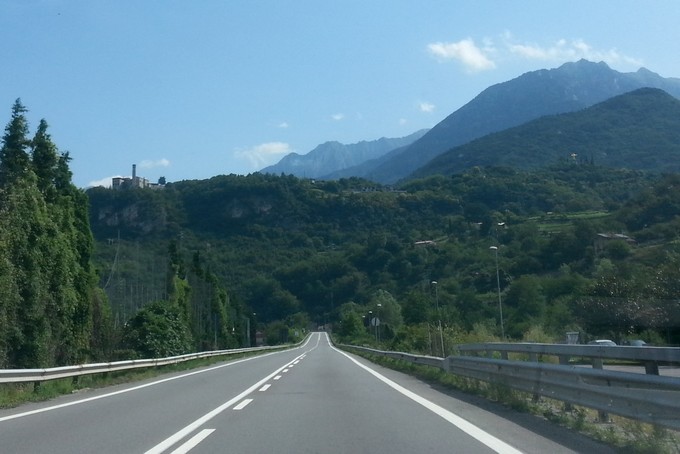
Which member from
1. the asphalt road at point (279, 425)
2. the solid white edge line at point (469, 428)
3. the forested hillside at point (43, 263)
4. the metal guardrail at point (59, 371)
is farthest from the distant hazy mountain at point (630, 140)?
the asphalt road at point (279, 425)

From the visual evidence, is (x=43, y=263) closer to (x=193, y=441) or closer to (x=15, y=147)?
(x=15, y=147)

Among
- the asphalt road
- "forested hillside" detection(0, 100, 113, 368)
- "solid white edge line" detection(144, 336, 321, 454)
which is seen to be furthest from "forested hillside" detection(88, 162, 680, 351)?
"solid white edge line" detection(144, 336, 321, 454)

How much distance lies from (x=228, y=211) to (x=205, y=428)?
513 ft

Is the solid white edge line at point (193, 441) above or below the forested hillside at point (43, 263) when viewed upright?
below

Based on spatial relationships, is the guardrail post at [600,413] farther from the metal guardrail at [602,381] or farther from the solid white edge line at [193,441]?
the solid white edge line at [193,441]

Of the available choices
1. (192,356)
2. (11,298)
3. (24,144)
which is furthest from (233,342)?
(11,298)

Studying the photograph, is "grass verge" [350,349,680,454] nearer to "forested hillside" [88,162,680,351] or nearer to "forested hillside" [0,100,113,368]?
"forested hillside" [88,162,680,351]

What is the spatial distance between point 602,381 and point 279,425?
15.2 feet

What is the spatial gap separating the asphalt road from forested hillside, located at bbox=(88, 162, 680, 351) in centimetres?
1587

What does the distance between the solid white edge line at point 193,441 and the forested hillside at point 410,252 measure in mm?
20523

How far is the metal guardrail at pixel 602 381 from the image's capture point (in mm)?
7547

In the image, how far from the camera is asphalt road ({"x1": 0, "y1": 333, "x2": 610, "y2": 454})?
884 centimetres

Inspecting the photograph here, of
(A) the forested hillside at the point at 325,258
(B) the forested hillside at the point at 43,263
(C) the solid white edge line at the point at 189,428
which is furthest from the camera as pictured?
(A) the forested hillside at the point at 325,258

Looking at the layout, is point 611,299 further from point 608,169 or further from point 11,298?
point 608,169
